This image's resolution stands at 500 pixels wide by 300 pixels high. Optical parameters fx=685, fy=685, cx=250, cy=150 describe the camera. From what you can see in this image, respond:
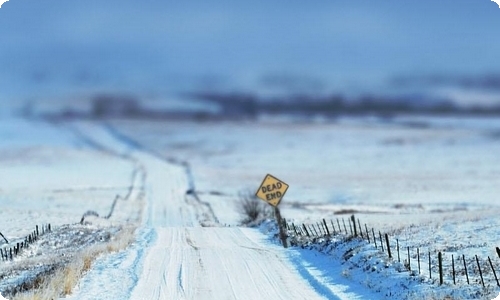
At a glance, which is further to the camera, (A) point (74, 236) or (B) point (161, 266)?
(A) point (74, 236)

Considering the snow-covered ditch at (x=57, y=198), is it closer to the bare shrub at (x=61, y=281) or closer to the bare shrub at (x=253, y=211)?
the bare shrub at (x=61, y=281)

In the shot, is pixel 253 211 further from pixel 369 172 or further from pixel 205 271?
pixel 369 172

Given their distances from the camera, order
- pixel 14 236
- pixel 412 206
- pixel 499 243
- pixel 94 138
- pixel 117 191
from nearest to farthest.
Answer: pixel 499 243, pixel 14 236, pixel 412 206, pixel 117 191, pixel 94 138

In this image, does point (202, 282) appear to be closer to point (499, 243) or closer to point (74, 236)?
point (499, 243)

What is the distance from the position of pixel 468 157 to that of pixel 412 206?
148ft

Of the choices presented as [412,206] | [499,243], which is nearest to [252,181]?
[412,206]

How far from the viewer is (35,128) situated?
13450cm

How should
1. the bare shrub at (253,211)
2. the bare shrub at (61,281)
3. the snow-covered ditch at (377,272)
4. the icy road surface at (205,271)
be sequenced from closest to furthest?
the bare shrub at (61,281) → the snow-covered ditch at (377,272) → the icy road surface at (205,271) → the bare shrub at (253,211)

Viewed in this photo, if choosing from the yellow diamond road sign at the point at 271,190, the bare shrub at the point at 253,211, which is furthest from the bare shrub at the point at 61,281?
the bare shrub at the point at 253,211

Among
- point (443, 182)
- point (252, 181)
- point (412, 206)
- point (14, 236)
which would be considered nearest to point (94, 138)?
point (252, 181)

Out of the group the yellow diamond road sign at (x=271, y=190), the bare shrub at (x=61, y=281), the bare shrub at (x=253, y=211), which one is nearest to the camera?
the bare shrub at (x=61, y=281)

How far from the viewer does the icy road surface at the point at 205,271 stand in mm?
13664

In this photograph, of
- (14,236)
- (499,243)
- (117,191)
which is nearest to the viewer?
(499,243)

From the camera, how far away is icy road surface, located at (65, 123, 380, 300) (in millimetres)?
13664
